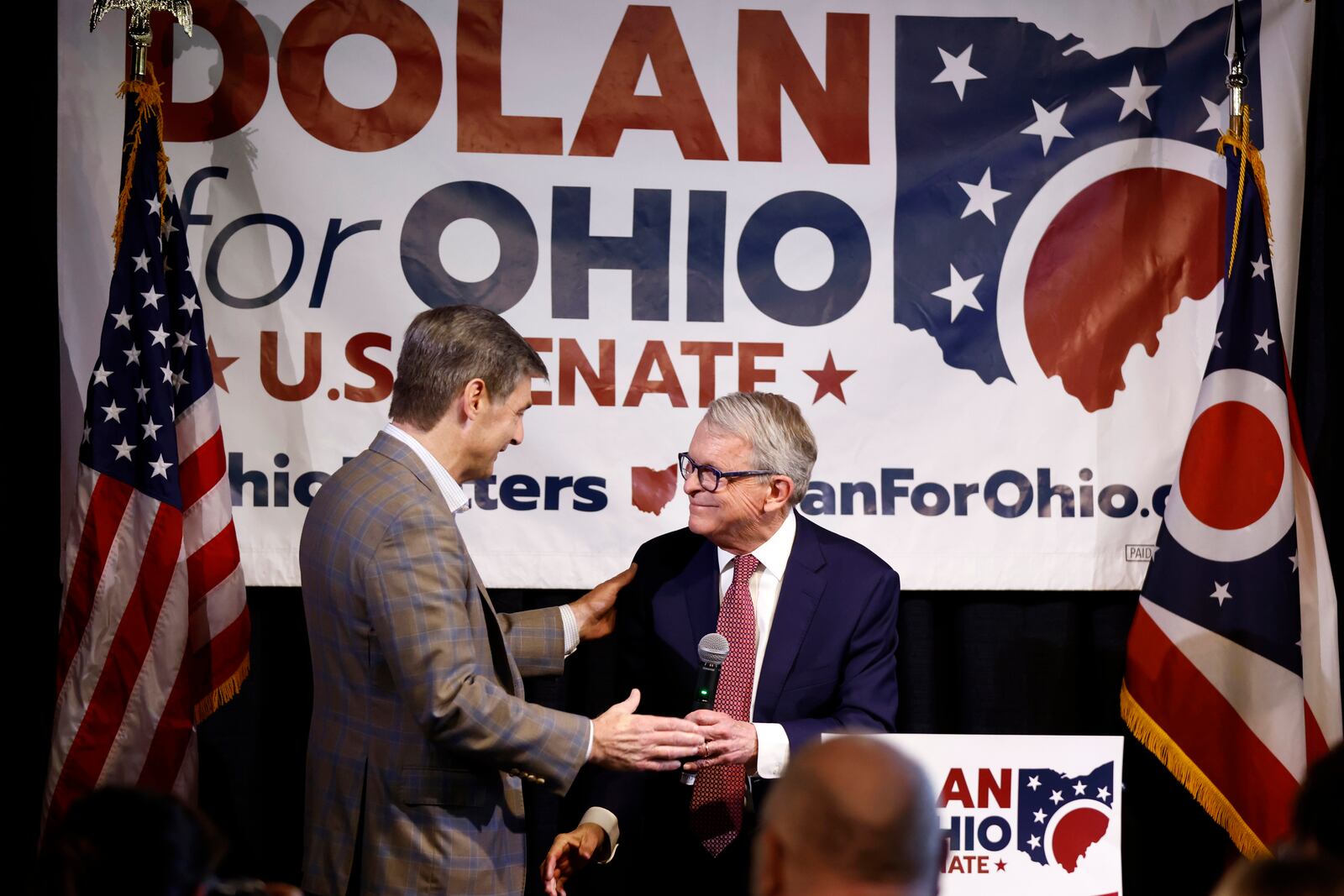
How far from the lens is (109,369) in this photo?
3143mm

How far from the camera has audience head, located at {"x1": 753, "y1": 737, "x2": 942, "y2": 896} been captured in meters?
1.15

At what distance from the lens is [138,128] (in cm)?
314

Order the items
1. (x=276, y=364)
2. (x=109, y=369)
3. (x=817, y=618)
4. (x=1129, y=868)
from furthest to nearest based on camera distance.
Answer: (x=1129, y=868) → (x=276, y=364) → (x=109, y=369) → (x=817, y=618)

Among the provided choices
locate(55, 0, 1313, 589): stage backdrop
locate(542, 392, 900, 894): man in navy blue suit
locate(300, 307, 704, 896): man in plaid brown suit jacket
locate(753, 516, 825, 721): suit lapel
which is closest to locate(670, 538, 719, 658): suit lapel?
locate(542, 392, 900, 894): man in navy blue suit

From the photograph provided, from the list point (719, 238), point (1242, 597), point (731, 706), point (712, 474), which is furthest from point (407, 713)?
point (1242, 597)

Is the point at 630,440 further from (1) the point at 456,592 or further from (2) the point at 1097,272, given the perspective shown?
(2) the point at 1097,272

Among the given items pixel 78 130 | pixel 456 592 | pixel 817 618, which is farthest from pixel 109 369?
pixel 817 618

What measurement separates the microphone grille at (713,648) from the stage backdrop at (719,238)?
90 cm

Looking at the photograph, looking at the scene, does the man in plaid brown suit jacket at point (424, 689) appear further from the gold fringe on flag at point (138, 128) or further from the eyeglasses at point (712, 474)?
the gold fringe on flag at point (138, 128)

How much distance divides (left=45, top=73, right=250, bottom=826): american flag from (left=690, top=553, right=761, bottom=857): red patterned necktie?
4.18 ft

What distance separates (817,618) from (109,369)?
6.16ft

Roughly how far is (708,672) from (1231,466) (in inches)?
66.9

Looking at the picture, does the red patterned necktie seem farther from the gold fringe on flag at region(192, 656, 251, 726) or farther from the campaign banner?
the gold fringe on flag at region(192, 656, 251, 726)

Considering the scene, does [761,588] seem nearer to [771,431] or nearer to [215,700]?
[771,431]
